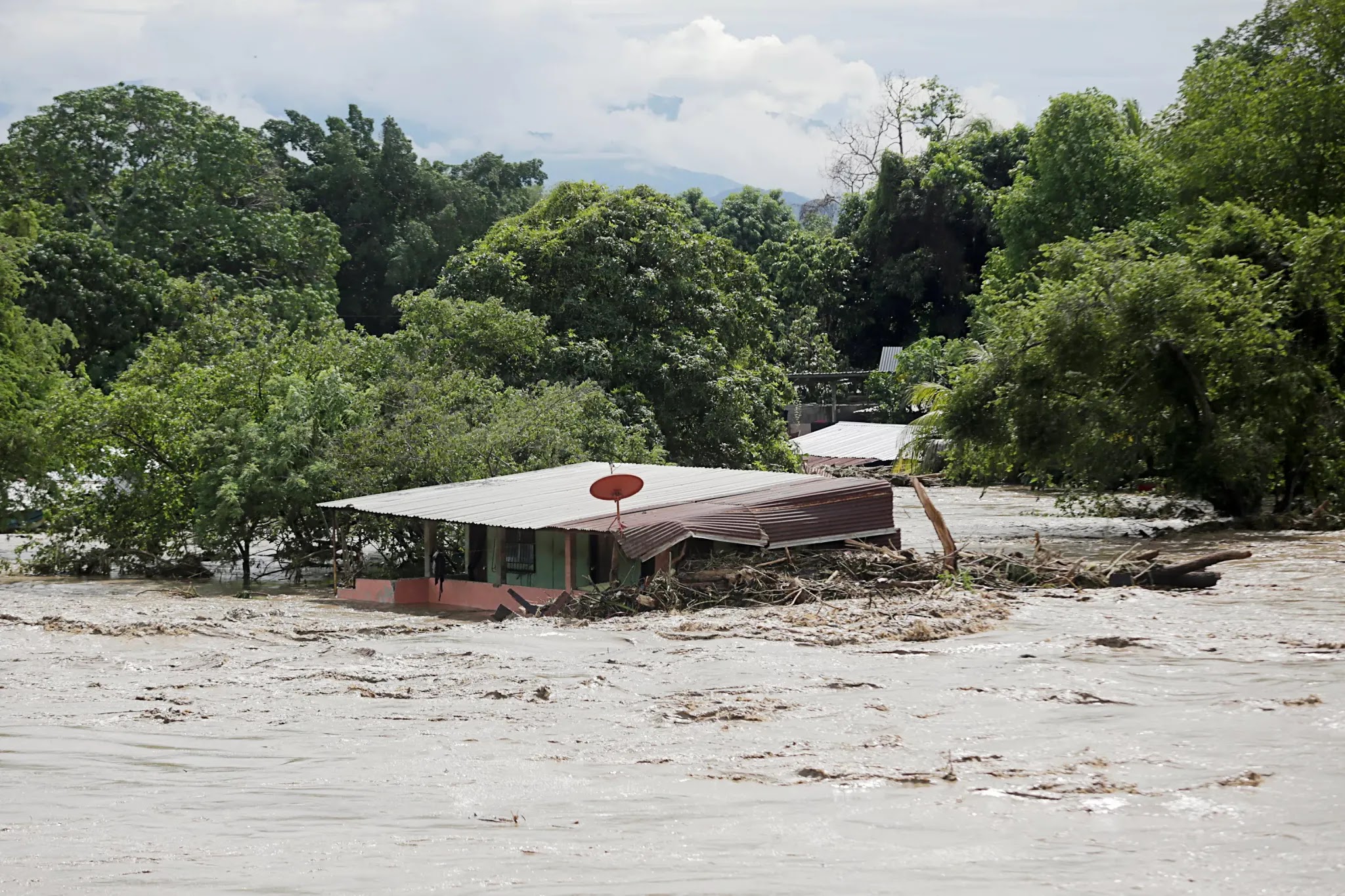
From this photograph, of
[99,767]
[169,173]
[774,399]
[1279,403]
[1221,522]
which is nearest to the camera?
[99,767]

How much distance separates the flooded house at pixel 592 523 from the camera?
18.3m

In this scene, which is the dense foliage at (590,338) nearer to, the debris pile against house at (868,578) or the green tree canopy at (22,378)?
the green tree canopy at (22,378)

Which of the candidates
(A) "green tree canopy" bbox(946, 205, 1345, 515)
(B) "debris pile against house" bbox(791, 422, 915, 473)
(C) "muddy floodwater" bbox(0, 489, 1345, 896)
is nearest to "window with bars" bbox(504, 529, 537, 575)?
(C) "muddy floodwater" bbox(0, 489, 1345, 896)

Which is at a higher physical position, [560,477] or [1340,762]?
[560,477]

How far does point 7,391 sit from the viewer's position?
27.6 meters

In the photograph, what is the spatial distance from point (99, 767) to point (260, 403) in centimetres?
1718

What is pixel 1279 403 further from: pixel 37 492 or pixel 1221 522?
pixel 37 492

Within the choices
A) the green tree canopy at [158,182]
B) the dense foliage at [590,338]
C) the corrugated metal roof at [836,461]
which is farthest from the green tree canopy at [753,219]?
the green tree canopy at [158,182]

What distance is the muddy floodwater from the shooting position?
690 centimetres

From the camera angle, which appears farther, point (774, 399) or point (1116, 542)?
point (774, 399)

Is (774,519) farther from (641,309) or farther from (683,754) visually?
(641,309)

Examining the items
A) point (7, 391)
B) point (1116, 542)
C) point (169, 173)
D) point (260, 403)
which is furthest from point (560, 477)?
point (169, 173)

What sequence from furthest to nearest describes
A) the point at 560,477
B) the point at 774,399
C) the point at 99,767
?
the point at 774,399 < the point at 560,477 < the point at 99,767

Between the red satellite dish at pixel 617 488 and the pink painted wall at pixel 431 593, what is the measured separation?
8.26 feet
